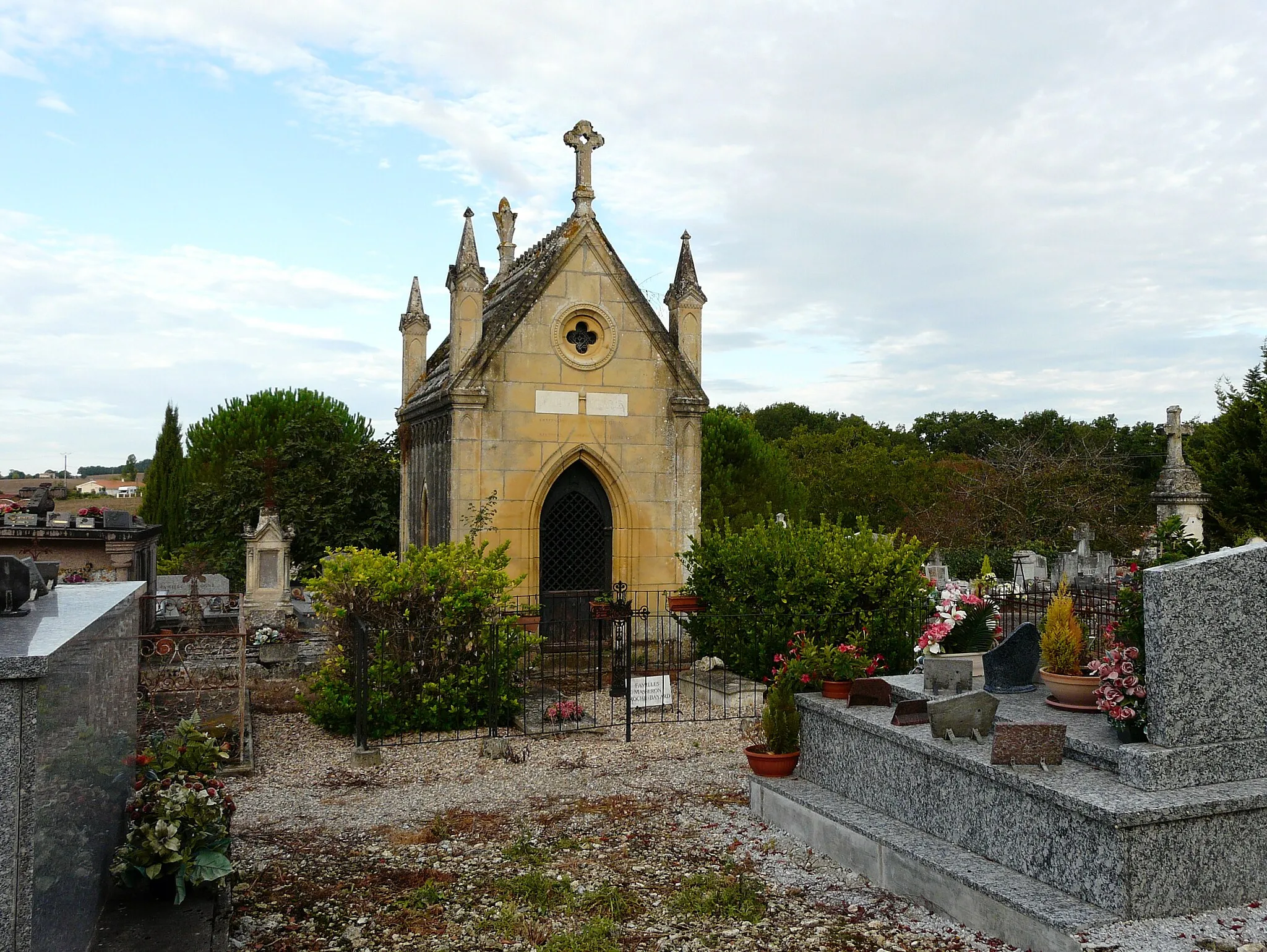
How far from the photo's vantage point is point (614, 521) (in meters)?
15.3

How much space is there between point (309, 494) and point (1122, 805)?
25934mm

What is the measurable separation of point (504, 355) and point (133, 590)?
869 cm

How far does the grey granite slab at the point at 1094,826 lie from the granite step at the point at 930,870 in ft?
0.40

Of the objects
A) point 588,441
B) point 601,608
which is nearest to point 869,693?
point 601,608

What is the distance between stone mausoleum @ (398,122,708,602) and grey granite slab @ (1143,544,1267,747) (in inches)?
380

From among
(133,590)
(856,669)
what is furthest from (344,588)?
(856,669)

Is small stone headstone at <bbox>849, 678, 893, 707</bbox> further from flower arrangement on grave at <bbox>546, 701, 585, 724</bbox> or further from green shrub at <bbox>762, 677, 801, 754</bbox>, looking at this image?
flower arrangement on grave at <bbox>546, 701, 585, 724</bbox>

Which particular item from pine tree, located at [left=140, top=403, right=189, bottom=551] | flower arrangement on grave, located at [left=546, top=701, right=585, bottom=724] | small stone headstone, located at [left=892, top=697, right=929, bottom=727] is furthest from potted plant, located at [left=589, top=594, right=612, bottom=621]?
pine tree, located at [left=140, top=403, right=189, bottom=551]

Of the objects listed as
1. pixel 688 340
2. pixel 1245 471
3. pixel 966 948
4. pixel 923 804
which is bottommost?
pixel 966 948

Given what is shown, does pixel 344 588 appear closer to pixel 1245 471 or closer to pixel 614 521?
pixel 614 521

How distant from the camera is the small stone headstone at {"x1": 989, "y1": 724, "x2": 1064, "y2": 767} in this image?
5832 mm

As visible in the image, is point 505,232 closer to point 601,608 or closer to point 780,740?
point 601,608

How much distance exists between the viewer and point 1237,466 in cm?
2494

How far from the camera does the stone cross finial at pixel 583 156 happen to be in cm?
1514
